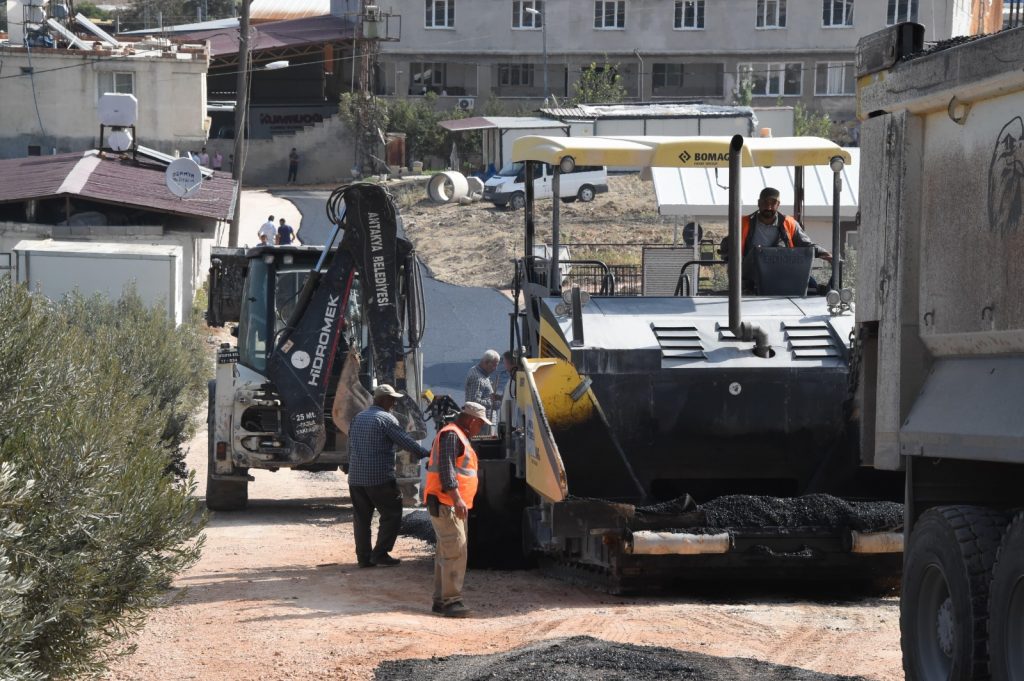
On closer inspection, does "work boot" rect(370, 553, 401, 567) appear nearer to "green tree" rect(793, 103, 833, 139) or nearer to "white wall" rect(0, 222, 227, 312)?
"white wall" rect(0, 222, 227, 312)

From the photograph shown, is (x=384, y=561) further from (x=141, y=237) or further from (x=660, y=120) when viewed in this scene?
(x=660, y=120)

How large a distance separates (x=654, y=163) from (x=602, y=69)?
53621 millimetres

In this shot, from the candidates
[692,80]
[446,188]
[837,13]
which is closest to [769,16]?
[837,13]

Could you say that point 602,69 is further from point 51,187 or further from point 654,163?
point 654,163

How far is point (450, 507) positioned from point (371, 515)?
2126 millimetres

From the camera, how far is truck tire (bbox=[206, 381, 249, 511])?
1598cm

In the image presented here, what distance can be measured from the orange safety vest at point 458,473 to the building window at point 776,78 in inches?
2206

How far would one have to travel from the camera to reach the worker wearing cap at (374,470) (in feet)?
38.6

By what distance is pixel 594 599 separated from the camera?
33.6 ft

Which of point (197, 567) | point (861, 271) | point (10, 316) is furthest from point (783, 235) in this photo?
point (10, 316)

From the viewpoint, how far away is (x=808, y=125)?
185ft

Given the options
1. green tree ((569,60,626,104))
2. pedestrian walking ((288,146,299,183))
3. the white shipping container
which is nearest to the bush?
the white shipping container

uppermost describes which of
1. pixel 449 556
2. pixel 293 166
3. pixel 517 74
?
pixel 517 74

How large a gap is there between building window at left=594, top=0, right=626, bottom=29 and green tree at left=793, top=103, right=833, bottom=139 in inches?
371
